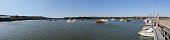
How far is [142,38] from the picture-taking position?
165ft

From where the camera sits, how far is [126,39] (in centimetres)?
4903

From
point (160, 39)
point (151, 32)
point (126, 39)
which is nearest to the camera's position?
point (160, 39)

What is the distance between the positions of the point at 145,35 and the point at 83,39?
A: 1328 cm

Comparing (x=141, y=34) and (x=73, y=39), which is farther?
(x=141, y=34)

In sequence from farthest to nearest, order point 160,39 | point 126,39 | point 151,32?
point 151,32 → point 126,39 → point 160,39

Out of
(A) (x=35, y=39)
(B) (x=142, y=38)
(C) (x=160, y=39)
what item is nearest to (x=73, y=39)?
(A) (x=35, y=39)

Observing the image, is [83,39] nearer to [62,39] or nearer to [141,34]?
[62,39]

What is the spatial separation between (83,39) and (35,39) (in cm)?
948

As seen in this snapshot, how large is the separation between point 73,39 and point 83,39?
6.43 feet

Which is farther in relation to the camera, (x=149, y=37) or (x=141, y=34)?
(x=141, y=34)

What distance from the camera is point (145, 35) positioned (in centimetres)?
5331

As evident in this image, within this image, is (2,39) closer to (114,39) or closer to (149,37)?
(114,39)

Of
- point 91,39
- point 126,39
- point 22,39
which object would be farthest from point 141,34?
point 22,39

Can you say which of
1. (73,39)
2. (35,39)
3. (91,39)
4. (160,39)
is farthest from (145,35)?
(35,39)
